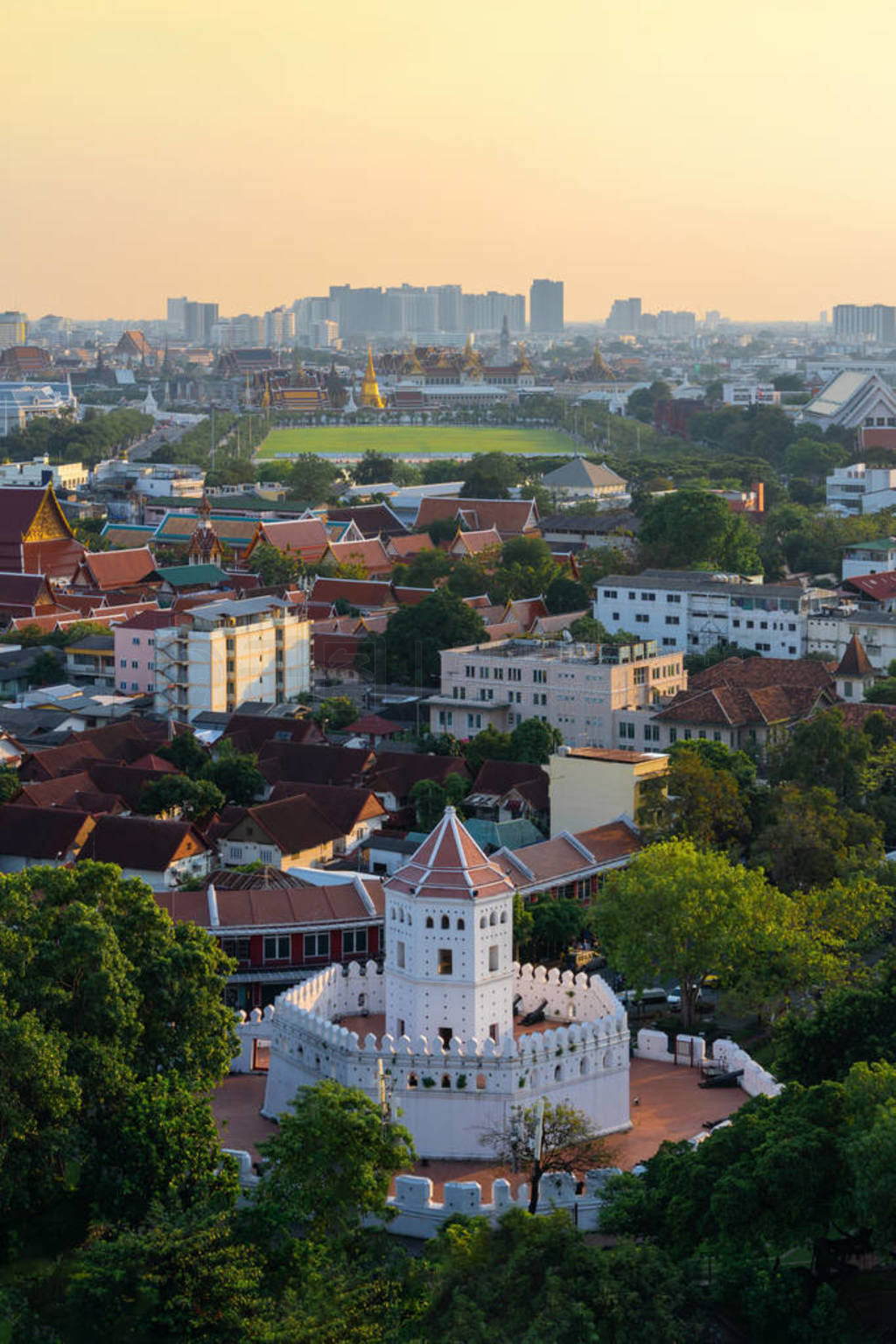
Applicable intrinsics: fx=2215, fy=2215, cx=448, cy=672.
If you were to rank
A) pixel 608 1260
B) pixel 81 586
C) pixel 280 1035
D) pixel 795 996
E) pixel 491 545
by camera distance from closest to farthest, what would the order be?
pixel 608 1260, pixel 280 1035, pixel 795 996, pixel 81 586, pixel 491 545

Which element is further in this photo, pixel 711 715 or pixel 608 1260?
pixel 711 715

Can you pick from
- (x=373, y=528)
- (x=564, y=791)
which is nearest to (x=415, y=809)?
(x=564, y=791)

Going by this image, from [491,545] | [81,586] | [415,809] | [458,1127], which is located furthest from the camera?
[491,545]

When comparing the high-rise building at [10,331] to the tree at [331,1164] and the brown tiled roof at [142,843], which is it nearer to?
the brown tiled roof at [142,843]

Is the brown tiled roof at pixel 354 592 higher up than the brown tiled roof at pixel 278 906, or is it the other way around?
the brown tiled roof at pixel 354 592

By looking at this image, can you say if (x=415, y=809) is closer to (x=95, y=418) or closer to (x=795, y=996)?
(x=795, y=996)

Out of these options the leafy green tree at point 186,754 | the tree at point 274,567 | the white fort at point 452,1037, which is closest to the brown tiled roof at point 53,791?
the leafy green tree at point 186,754

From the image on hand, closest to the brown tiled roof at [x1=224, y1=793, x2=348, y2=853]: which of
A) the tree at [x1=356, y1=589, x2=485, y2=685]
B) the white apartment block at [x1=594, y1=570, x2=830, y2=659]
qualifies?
the tree at [x1=356, y1=589, x2=485, y2=685]
